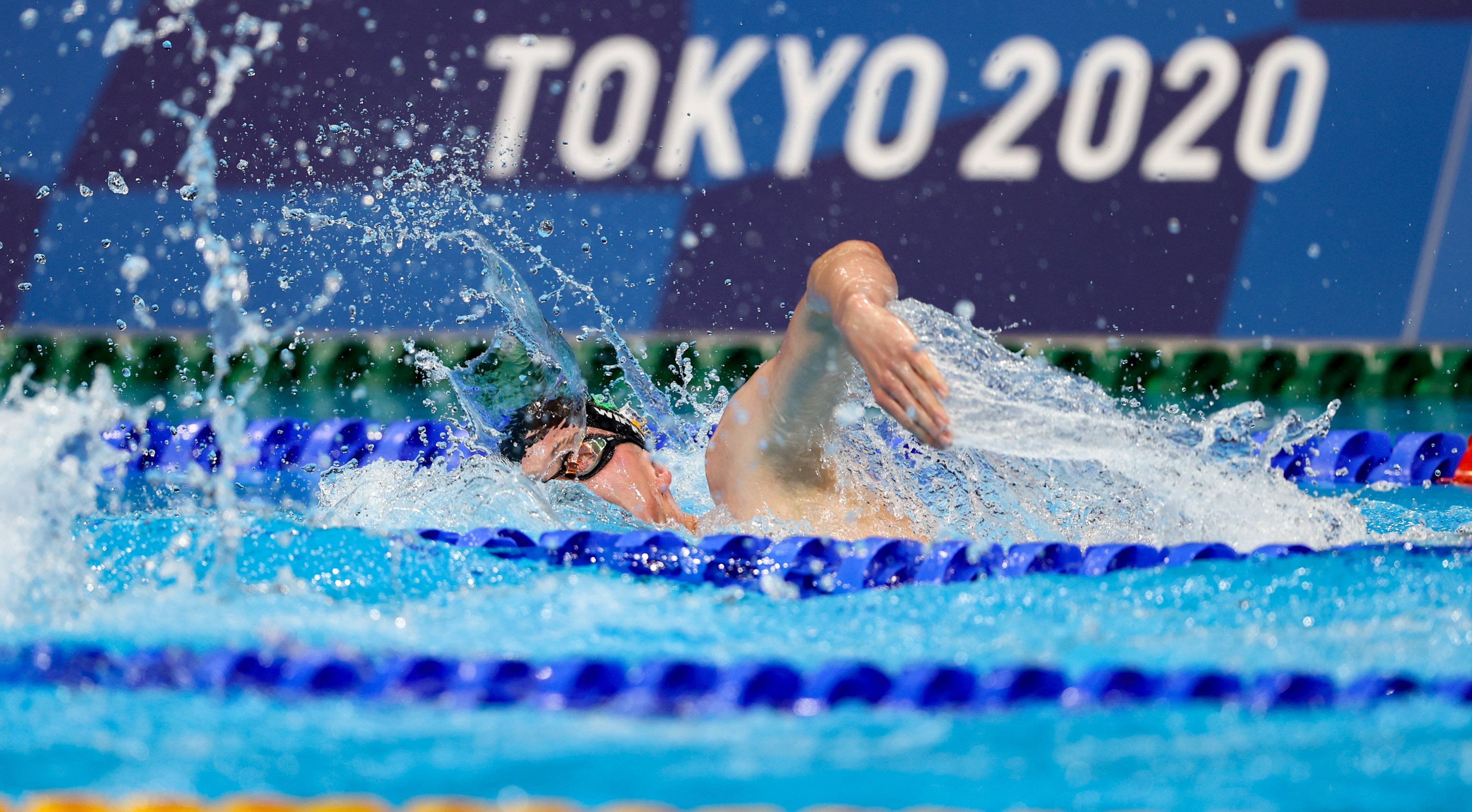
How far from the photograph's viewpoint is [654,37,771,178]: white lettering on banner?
195 inches

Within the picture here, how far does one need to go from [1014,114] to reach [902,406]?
3500mm

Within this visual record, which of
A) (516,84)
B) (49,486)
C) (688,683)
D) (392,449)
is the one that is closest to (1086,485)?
(688,683)

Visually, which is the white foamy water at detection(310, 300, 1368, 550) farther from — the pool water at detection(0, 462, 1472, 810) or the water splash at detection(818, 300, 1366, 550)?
the pool water at detection(0, 462, 1472, 810)

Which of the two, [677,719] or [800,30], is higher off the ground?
[800,30]

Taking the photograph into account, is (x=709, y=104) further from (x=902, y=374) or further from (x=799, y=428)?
(x=902, y=374)

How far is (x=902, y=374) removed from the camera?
1640mm

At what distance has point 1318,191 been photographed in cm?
475

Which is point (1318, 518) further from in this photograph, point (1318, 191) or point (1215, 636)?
point (1318, 191)

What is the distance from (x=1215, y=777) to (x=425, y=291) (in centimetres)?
407

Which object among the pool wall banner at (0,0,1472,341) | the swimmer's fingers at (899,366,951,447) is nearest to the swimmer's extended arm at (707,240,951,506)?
the swimmer's fingers at (899,366,951,447)

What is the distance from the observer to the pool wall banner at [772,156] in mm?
4746

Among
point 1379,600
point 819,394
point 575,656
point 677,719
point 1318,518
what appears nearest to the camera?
point 677,719

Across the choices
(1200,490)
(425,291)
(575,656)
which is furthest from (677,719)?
(425,291)

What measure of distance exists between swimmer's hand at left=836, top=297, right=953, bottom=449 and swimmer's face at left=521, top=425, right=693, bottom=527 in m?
0.69
